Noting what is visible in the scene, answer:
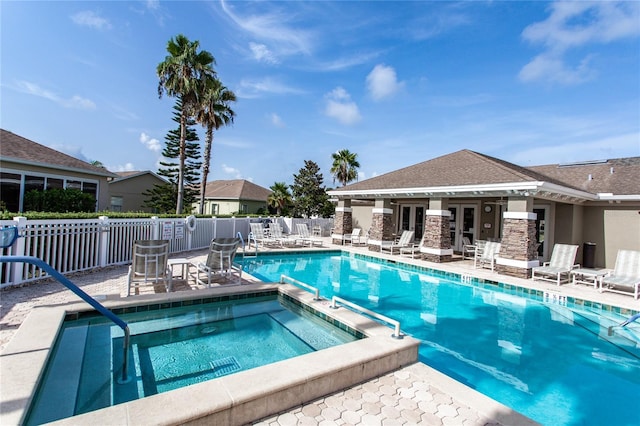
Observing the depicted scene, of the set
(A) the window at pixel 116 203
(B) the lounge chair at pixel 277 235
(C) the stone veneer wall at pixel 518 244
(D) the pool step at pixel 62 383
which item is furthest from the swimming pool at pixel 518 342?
(A) the window at pixel 116 203

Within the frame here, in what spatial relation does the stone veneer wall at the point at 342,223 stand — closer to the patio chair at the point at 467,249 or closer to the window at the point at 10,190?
the patio chair at the point at 467,249

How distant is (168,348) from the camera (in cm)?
467

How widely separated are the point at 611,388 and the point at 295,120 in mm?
20473

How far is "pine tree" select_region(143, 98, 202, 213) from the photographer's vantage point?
2652cm


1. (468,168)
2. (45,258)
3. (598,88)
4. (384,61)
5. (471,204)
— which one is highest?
(384,61)

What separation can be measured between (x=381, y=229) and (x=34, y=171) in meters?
16.0

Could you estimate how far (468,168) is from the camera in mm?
13820

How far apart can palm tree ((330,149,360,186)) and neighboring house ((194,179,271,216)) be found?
8415 millimetres

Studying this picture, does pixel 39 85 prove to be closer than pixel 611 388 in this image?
No

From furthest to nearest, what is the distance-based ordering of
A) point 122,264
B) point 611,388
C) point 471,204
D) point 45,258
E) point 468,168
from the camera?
1. point 471,204
2. point 468,168
3. point 122,264
4. point 45,258
5. point 611,388

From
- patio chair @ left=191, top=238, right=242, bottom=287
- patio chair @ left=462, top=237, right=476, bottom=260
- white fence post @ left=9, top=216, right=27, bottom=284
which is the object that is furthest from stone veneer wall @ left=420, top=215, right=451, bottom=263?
white fence post @ left=9, top=216, right=27, bottom=284

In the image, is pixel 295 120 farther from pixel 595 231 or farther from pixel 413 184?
pixel 595 231

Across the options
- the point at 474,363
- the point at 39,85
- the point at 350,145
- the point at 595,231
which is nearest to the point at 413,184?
the point at 595,231

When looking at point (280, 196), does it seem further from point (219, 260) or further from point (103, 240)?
point (219, 260)
